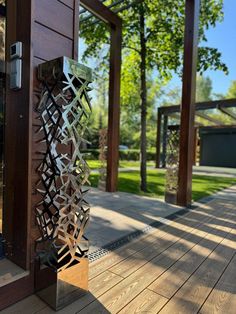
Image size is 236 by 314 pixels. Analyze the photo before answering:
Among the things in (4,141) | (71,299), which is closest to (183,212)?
(71,299)

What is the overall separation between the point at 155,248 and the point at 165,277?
1.75 feet

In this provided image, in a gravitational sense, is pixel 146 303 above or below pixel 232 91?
below

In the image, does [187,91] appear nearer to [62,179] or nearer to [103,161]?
[103,161]

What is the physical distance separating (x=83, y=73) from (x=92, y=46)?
5784 mm

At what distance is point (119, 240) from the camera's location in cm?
262

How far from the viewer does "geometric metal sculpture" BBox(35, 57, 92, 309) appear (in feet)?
5.06

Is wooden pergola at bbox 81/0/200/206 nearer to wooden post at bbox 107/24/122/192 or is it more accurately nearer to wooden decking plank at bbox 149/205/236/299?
wooden post at bbox 107/24/122/192

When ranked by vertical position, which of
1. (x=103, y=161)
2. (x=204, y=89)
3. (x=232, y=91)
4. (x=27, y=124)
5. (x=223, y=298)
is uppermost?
(x=204, y=89)

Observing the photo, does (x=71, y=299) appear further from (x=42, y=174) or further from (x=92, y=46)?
(x=92, y=46)

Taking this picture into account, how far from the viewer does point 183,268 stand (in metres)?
2.10

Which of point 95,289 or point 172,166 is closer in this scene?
point 95,289

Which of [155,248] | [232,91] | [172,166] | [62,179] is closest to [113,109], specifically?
[172,166]

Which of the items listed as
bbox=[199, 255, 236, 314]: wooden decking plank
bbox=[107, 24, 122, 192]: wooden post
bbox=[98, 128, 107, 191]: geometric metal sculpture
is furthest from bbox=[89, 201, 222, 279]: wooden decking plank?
bbox=[98, 128, 107, 191]: geometric metal sculpture

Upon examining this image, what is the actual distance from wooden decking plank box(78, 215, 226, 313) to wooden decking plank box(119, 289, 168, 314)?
3cm
